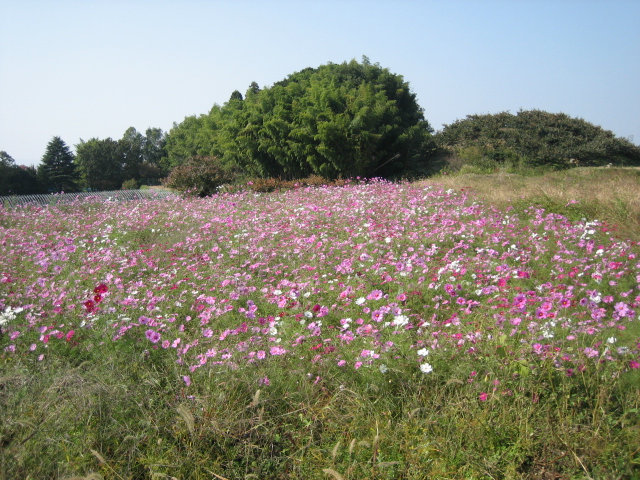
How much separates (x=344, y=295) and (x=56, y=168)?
1311 inches

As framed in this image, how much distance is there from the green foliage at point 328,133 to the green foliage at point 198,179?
2658 mm

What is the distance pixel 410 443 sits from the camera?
2068mm

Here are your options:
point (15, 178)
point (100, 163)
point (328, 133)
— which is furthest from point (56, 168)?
point (328, 133)

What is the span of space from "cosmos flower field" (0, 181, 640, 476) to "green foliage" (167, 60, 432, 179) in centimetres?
762

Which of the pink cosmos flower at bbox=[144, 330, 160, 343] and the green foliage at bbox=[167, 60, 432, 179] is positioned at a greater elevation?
the green foliage at bbox=[167, 60, 432, 179]

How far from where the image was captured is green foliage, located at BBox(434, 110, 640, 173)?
1423 centimetres

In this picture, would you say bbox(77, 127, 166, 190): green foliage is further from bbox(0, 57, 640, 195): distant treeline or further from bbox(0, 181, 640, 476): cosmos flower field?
bbox(0, 181, 640, 476): cosmos flower field

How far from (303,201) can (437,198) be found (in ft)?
7.94

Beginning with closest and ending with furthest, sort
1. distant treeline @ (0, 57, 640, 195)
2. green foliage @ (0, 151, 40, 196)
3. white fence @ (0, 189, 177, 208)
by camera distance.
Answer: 1. white fence @ (0, 189, 177, 208)
2. distant treeline @ (0, 57, 640, 195)
3. green foliage @ (0, 151, 40, 196)

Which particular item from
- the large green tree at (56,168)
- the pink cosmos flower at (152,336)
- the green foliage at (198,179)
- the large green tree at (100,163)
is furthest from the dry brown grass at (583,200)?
the large green tree at (100,163)

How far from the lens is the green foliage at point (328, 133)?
14.1 m

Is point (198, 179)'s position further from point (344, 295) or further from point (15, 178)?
point (15, 178)

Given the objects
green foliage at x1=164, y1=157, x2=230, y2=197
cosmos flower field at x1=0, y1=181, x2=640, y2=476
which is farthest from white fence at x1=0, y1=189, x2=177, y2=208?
cosmos flower field at x1=0, y1=181, x2=640, y2=476

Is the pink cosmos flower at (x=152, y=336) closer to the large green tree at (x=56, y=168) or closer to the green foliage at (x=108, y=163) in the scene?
the large green tree at (x=56, y=168)
